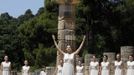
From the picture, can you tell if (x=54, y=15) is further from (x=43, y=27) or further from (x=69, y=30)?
(x=69, y=30)

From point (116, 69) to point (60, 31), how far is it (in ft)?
13.5

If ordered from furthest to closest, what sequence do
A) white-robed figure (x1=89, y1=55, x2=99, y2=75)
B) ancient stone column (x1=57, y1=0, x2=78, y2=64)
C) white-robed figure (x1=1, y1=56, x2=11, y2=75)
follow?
ancient stone column (x1=57, y1=0, x2=78, y2=64), white-robed figure (x1=89, y1=55, x2=99, y2=75), white-robed figure (x1=1, y1=56, x2=11, y2=75)

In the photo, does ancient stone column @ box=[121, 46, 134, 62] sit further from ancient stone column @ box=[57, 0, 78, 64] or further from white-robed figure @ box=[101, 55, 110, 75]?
ancient stone column @ box=[57, 0, 78, 64]

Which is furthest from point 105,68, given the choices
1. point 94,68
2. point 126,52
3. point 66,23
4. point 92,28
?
point 92,28

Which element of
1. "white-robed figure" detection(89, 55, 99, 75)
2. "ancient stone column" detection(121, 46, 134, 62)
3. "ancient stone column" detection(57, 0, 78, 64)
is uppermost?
"ancient stone column" detection(57, 0, 78, 64)

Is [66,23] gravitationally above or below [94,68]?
above

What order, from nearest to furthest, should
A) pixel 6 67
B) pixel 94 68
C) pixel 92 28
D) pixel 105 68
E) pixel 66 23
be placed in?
pixel 6 67, pixel 105 68, pixel 94 68, pixel 66 23, pixel 92 28

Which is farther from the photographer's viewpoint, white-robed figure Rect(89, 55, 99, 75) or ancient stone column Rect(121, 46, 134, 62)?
ancient stone column Rect(121, 46, 134, 62)

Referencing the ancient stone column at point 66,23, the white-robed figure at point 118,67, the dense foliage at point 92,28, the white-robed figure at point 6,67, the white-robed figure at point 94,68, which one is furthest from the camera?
the dense foliage at point 92,28

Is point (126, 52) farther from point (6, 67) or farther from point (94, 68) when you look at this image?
point (6, 67)

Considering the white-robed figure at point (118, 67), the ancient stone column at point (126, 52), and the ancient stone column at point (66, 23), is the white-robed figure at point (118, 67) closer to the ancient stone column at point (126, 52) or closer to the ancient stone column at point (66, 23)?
the ancient stone column at point (126, 52)

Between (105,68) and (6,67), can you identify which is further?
(105,68)

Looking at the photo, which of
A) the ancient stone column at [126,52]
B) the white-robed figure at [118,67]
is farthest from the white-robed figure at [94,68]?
the ancient stone column at [126,52]

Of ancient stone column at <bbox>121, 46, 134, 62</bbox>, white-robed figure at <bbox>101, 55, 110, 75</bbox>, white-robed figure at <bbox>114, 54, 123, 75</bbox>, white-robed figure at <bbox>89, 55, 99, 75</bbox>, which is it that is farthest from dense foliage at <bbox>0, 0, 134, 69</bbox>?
white-robed figure at <bbox>114, 54, 123, 75</bbox>
